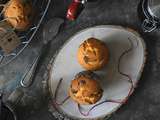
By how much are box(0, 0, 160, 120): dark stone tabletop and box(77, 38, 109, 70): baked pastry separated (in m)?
0.09

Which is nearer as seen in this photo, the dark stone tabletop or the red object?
the dark stone tabletop

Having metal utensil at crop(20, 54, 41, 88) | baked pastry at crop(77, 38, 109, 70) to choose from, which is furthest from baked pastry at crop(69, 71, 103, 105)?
metal utensil at crop(20, 54, 41, 88)

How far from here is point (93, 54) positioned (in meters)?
0.86

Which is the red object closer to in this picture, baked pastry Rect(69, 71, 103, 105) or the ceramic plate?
the ceramic plate

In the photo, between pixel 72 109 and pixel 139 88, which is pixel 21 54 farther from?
pixel 139 88

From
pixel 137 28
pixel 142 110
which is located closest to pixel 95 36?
pixel 137 28

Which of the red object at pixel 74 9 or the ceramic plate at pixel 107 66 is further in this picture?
the red object at pixel 74 9

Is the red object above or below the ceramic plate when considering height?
above

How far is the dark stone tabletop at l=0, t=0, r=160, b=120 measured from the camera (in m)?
0.85

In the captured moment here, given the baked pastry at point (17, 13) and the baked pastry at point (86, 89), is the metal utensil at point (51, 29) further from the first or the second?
the baked pastry at point (86, 89)

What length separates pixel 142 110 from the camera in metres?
0.85

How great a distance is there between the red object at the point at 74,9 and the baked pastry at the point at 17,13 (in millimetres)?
96

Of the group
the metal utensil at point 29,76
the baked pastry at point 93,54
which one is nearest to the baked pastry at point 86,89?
the baked pastry at point 93,54

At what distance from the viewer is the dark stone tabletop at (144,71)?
85cm
